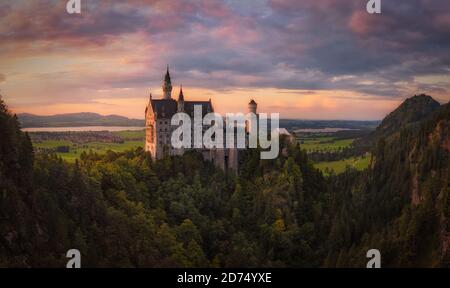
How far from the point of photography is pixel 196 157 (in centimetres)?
8288

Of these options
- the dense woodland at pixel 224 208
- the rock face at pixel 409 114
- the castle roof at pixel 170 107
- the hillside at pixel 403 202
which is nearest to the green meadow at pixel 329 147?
the rock face at pixel 409 114

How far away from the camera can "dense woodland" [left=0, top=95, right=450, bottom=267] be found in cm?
4866

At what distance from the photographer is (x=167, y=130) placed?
281 ft

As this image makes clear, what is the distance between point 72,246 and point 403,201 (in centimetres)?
5507

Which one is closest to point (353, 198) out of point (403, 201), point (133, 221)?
point (403, 201)

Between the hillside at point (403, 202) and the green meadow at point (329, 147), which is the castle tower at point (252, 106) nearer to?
the hillside at point (403, 202)

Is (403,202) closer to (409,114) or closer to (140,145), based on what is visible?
(140,145)

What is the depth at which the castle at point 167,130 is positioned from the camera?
83.9 metres

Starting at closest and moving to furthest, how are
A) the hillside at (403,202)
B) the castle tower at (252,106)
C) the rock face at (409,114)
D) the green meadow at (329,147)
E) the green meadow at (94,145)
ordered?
the hillside at (403,202), the green meadow at (94,145), the castle tower at (252,106), the green meadow at (329,147), the rock face at (409,114)

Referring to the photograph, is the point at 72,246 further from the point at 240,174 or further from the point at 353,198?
the point at 353,198

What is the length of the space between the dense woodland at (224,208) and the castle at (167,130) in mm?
2118

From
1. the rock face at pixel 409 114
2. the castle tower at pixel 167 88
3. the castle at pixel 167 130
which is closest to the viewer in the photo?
the castle at pixel 167 130

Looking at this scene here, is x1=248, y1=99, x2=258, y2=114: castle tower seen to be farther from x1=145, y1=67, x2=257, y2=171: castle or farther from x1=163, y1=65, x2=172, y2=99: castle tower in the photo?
x1=163, y1=65, x2=172, y2=99: castle tower

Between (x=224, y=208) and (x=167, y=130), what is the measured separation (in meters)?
17.7
